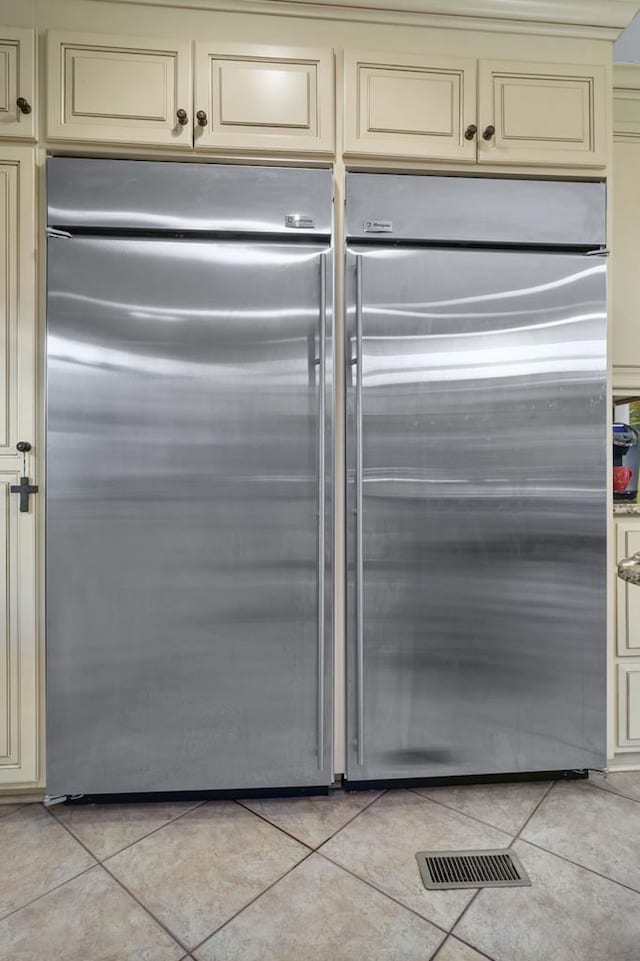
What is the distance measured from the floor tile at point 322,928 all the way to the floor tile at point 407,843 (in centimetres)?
5

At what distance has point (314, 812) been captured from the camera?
1.56 m

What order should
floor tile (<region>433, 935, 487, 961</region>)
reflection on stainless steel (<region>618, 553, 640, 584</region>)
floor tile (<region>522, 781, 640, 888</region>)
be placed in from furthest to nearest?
floor tile (<region>522, 781, 640, 888</region>), floor tile (<region>433, 935, 487, 961</region>), reflection on stainless steel (<region>618, 553, 640, 584</region>)

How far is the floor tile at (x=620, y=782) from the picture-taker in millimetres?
1678

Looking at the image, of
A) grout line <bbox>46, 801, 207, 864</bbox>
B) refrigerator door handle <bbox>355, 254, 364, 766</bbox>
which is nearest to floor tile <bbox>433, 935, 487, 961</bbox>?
refrigerator door handle <bbox>355, 254, 364, 766</bbox>

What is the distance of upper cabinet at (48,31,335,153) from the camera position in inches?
59.5

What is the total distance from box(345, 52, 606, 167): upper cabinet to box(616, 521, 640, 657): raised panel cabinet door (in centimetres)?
124

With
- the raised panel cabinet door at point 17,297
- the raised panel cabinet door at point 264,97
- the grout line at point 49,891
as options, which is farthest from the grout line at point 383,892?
the raised panel cabinet door at point 264,97

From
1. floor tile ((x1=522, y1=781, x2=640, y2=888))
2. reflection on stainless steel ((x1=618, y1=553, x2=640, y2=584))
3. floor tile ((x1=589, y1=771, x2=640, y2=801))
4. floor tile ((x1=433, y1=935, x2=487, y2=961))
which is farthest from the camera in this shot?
floor tile ((x1=589, y1=771, x2=640, y2=801))

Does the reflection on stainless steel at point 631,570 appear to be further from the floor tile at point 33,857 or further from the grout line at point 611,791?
the floor tile at point 33,857

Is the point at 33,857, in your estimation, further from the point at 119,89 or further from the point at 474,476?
the point at 119,89

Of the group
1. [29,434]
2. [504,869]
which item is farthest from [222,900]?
[29,434]

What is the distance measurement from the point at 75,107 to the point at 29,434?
100cm

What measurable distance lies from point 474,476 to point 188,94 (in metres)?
1.48

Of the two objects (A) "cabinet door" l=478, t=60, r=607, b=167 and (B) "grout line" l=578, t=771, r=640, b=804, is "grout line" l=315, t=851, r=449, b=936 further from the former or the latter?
(A) "cabinet door" l=478, t=60, r=607, b=167
